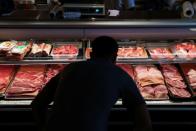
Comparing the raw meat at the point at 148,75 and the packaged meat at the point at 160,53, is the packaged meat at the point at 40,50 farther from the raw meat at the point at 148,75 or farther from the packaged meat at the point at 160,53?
the packaged meat at the point at 160,53

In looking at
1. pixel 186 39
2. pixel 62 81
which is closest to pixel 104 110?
pixel 62 81

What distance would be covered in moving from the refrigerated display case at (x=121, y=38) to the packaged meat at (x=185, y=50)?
0.25 feet

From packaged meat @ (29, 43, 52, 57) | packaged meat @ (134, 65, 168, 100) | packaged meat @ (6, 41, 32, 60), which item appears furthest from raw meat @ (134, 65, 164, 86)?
packaged meat @ (6, 41, 32, 60)

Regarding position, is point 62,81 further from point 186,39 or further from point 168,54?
point 186,39

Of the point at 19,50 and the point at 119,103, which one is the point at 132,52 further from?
the point at 19,50

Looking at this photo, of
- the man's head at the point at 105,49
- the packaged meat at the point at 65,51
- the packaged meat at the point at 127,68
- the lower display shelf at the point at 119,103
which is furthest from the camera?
the packaged meat at the point at 127,68

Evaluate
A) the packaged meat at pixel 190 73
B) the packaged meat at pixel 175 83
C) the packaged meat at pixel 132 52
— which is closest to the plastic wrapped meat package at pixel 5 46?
the packaged meat at pixel 132 52

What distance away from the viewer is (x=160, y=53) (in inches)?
162

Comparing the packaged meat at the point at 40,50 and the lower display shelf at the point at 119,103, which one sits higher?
the packaged meat at the point at 40,50

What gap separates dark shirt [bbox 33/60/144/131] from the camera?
2.65 metres

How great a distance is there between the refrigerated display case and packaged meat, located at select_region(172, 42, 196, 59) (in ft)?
0.25

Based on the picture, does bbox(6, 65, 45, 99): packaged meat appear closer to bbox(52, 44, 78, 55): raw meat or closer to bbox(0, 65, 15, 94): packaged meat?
bbox(0, 65, 15, 94): packaged meat

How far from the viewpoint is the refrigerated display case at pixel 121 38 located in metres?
3.81

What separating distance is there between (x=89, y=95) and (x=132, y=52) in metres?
1.59
